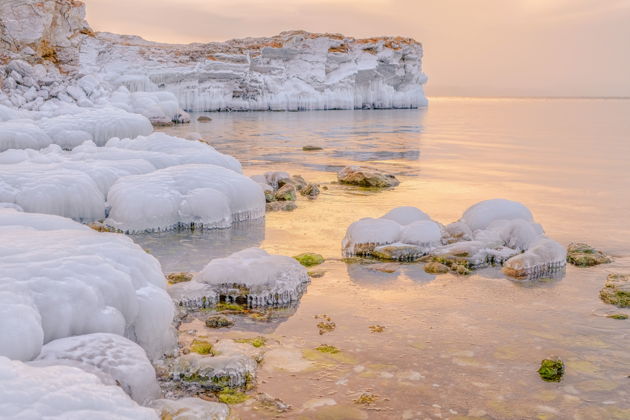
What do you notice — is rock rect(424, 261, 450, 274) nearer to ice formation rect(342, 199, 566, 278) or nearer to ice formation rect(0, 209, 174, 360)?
ice formation rect(342, 199, 566, 278)

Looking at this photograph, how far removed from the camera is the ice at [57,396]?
2.43m

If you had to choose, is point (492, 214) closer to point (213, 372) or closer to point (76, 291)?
point (213, 372)

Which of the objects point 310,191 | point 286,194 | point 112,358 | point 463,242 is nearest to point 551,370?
point 112,358

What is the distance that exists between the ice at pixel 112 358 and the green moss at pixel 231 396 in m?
0.40

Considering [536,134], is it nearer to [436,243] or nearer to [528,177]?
[528,177]

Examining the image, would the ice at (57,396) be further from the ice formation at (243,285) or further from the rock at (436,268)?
the rock at (436,268)

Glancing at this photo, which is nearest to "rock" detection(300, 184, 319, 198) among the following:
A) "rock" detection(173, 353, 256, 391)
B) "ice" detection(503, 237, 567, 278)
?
"ice" detection(503, 237, 567, 278)

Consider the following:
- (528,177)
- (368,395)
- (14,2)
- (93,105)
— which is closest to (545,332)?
(368,395)

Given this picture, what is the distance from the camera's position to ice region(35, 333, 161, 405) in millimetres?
3254

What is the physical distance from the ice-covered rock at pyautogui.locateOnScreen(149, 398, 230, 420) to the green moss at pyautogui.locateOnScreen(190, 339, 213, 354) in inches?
29.8

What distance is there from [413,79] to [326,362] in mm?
57155

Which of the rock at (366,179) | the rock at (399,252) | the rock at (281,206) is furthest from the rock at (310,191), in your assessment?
the rock at (399,252)

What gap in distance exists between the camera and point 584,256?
22.7 ft

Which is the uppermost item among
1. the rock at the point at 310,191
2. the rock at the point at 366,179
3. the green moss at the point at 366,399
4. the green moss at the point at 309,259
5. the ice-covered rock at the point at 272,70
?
the ice-covered rock at the point at 272,70
